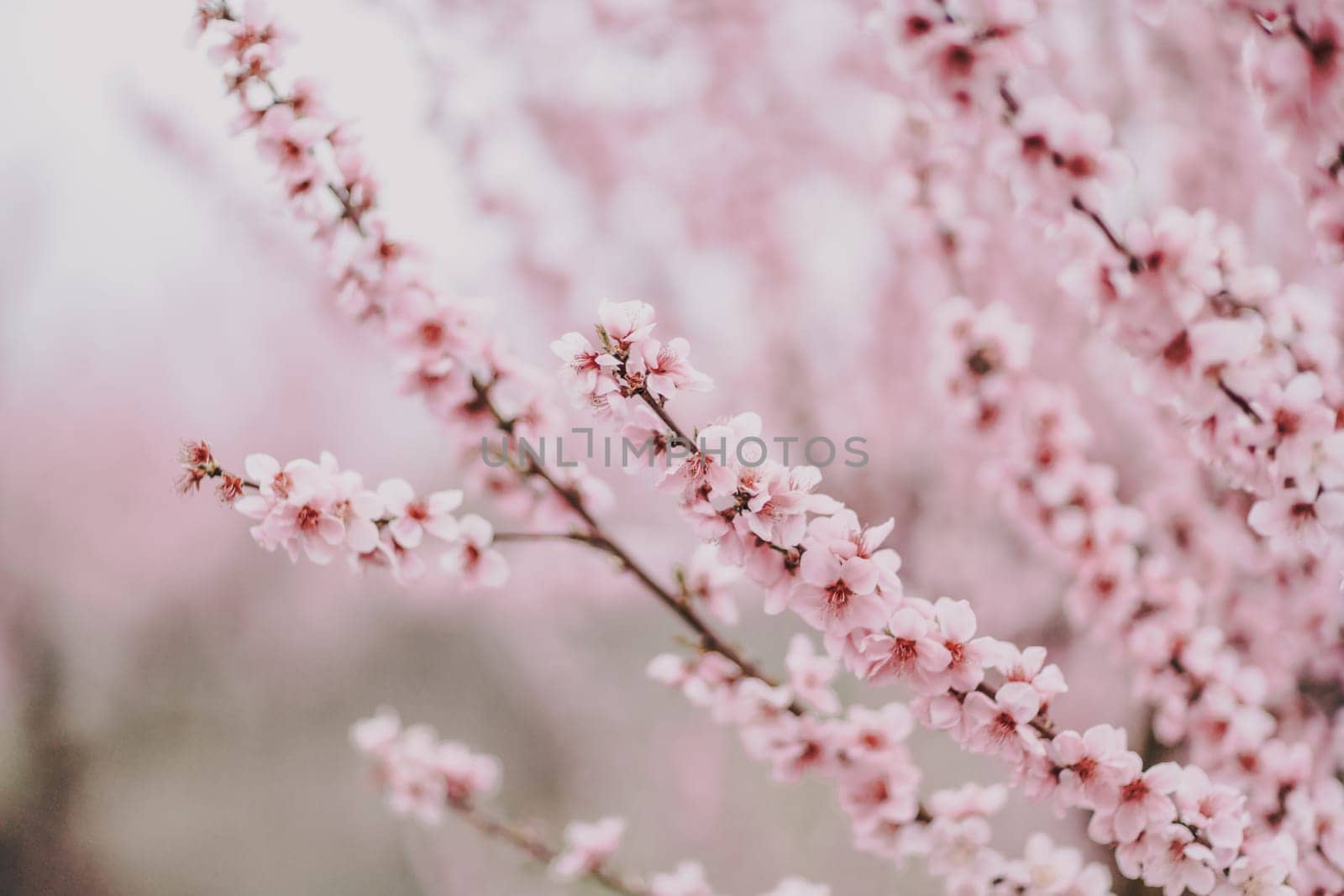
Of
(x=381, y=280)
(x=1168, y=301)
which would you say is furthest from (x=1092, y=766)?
(x=381, y=280)

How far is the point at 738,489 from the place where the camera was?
52 cm

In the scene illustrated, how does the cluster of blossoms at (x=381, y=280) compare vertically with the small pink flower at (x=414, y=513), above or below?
above

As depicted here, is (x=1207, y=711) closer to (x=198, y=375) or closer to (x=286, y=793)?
(x=286, y=793)

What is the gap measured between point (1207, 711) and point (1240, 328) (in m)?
0.56

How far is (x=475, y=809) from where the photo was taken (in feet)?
3.65

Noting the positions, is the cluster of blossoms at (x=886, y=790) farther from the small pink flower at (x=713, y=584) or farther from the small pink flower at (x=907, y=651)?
the small pink flower at (x=907, y=651)

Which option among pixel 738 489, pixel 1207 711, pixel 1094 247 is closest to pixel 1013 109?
pixel 1094 247

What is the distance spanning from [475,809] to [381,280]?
82 centimetres

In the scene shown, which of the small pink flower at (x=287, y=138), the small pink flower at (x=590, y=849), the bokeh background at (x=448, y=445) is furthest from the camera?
the bokeh background at (x=448, y=445)

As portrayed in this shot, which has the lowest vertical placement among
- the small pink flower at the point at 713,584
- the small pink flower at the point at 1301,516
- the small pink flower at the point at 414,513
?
the small pink flower at the point at 414,513

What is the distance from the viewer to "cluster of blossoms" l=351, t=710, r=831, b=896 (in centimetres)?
99

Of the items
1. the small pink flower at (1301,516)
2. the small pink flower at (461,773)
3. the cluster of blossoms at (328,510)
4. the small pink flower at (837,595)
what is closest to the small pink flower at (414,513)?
the cluster of blossoms at (328,510)

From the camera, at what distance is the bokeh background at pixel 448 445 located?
1.75 metres

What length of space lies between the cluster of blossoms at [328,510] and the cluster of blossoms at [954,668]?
0.89ft
